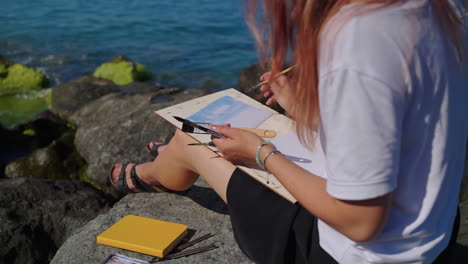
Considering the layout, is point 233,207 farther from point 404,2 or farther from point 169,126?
point 169,126

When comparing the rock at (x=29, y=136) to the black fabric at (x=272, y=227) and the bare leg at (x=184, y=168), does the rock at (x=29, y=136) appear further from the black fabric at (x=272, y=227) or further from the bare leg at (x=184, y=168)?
A: the black fabric at (x=272, y=227)

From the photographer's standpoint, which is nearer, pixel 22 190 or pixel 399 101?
pixel 399 101

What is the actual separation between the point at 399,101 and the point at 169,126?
327 centimetres

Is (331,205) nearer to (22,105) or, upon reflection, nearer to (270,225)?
(270,225)

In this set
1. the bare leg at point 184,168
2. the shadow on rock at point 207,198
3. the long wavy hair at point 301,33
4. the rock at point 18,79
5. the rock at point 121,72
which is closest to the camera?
the long wavy hair at point 301,33

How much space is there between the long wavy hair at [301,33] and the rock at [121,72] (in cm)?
756

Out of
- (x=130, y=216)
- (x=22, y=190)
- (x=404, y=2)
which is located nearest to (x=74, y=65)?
(x=22, y=190)

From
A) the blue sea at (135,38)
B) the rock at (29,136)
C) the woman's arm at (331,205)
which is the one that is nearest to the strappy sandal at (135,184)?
the woman's arm at (331,205)

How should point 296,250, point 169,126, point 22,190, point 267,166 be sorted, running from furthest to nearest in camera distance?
point 169,126, point 22,190, point 296,250, point 267,166

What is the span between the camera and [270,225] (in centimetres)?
204

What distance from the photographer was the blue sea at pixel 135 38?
33.5 ft

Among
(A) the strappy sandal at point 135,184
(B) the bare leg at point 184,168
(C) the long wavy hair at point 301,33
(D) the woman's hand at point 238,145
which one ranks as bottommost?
(A) the strappy sandal at point 135,184

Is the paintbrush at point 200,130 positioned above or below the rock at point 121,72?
above

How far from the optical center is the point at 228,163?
229 cm
